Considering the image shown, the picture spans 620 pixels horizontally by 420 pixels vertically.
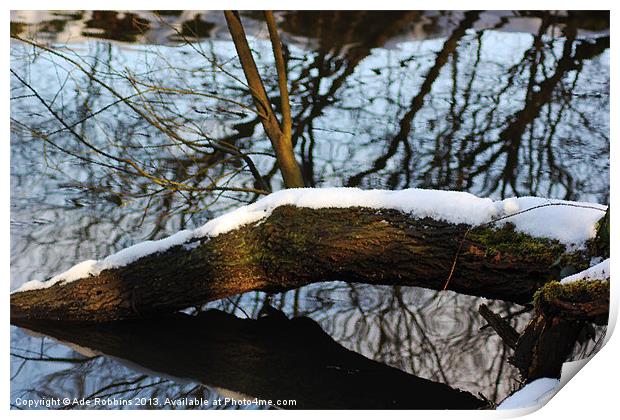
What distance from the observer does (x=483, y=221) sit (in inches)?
82.4

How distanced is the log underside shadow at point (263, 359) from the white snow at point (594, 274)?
34cm

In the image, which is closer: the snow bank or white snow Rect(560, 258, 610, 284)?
white snow Rect(560, 258, 610, 284)

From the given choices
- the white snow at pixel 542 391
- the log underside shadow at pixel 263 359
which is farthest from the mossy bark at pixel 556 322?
the log underside shadow at pixel 263 359

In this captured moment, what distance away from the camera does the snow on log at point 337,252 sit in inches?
82.1

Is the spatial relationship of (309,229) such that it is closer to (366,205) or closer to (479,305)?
(366,205)

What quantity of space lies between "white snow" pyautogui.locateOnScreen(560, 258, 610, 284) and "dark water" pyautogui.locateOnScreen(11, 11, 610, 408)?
230 mm

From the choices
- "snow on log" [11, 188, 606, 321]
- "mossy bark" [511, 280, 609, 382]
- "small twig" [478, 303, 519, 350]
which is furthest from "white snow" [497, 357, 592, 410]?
"snow on log" [11, 188, 606, 321]

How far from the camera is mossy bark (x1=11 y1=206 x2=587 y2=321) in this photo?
6.86ft

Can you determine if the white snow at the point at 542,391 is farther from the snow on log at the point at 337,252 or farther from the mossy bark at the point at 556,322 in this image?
the snow on log at the point at 337,252

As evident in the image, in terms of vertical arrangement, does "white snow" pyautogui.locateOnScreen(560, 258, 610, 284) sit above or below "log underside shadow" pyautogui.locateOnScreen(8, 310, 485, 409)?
above

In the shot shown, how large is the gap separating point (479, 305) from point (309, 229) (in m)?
0.45

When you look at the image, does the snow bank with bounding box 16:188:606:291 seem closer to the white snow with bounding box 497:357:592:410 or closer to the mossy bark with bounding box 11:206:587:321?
the mossy bark with bounding box 11:206:587:321

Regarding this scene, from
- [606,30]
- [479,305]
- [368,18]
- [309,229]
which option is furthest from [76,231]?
[606,30]
